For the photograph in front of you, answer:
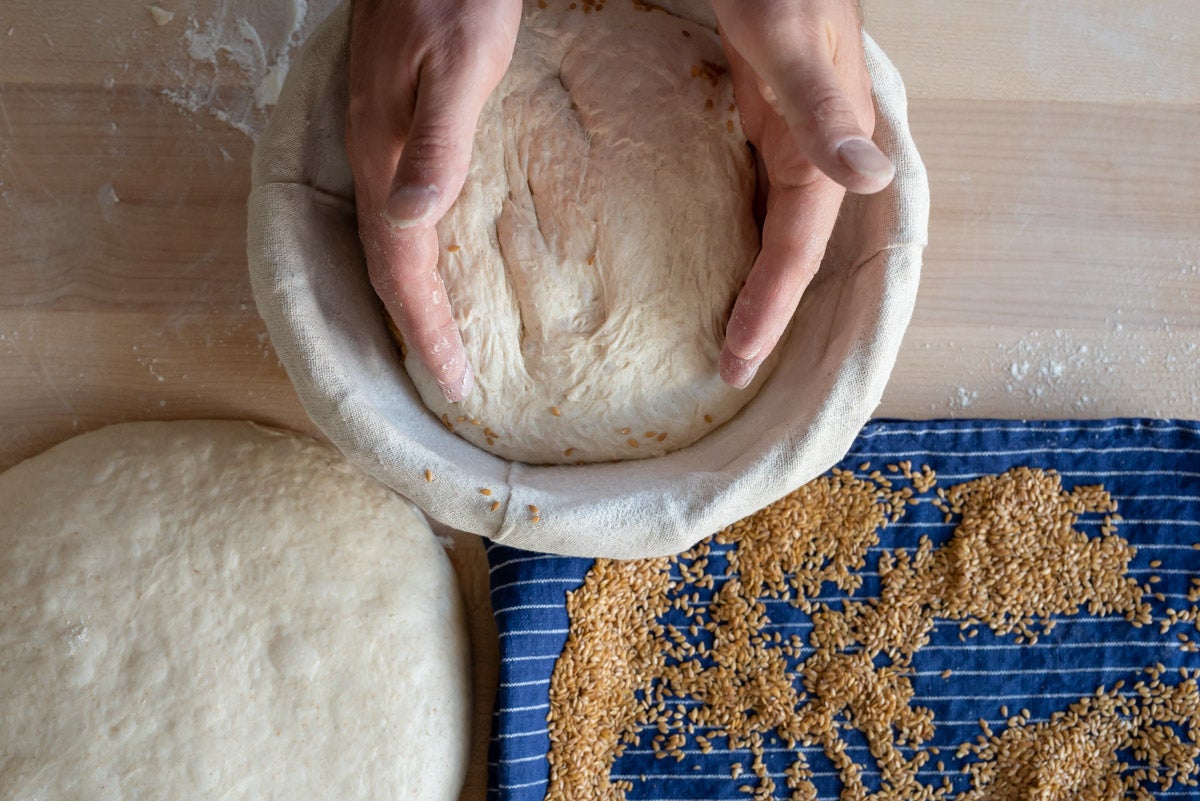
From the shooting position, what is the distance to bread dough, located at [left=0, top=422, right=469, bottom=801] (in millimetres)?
1148

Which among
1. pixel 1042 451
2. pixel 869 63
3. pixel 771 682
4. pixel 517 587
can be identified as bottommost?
pixel 771 682

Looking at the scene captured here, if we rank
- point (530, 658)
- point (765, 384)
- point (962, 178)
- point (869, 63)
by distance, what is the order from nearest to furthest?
point (869, 63) < point (765, 384) < point (530, 658) < point (962, 178)

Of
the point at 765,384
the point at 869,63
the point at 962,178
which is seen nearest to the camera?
the point at 869,63

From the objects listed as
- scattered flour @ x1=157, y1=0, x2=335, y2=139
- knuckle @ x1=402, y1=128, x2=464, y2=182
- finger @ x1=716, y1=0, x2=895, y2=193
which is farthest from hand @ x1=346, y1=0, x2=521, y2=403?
scattered flour @ x1=157, y1=0, x2=335, y2=139

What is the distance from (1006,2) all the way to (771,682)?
1.08 m

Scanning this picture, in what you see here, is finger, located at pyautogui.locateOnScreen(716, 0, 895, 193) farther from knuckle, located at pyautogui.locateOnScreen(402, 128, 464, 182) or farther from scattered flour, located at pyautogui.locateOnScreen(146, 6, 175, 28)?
scattered flour, located at pyautogui.locateOnScreen(146, 6, 175, 28)

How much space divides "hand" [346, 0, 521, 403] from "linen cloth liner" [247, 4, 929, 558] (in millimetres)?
54

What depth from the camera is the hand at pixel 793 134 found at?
852 mm

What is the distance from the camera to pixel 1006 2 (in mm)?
1441

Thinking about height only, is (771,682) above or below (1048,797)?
above

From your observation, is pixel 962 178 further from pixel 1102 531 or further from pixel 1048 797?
pixel 1048 797

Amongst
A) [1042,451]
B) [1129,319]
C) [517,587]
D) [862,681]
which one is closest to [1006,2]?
[1129,319]

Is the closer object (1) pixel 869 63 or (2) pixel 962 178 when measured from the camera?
(1) pixel 869 63

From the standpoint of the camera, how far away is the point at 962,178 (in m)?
1.43
